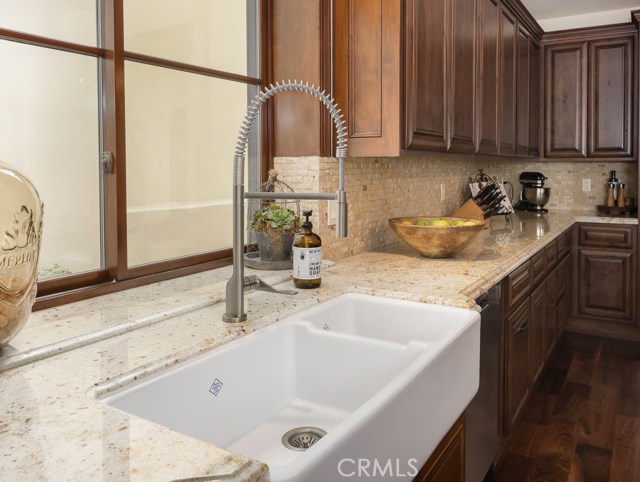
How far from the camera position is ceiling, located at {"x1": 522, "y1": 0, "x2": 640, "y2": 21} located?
4020 mm

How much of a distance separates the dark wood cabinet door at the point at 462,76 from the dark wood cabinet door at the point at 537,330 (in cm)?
84

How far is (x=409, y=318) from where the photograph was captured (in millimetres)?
1621

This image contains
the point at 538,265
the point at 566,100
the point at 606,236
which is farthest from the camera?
the point at 566,100

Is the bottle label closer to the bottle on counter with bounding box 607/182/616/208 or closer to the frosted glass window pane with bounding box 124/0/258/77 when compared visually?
the frosted glass window pane with bounding box 124/0/258/77

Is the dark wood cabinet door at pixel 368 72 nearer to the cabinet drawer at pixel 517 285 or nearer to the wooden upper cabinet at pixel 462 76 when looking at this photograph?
the wooden upper cabinet at pixel 462 76

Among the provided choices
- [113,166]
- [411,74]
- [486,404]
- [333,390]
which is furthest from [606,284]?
[113,166]

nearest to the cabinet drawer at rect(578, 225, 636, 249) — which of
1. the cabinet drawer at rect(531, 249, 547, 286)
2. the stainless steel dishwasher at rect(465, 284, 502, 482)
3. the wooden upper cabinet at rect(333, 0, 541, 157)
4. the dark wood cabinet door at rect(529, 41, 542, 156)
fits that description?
the dark wood cabinet door at rect(529, 41, 542, 156)

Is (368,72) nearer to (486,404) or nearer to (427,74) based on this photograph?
(427,74)

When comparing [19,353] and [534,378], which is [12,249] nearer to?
[19,353]

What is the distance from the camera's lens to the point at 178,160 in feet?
6.18

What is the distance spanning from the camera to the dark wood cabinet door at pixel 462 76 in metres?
2.58

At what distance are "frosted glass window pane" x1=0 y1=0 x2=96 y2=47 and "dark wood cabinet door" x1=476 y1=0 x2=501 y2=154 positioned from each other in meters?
2.00

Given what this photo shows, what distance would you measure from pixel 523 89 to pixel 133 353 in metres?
3.57

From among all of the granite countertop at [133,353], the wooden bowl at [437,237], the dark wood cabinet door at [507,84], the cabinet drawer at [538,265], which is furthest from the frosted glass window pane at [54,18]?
the dark wood cabinet door at [507,84]
